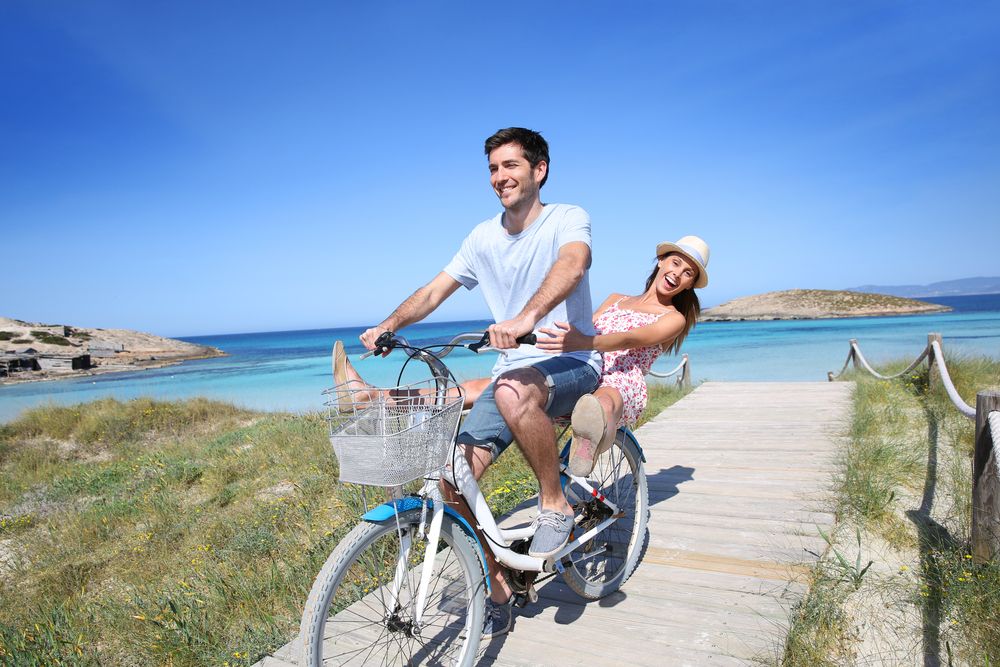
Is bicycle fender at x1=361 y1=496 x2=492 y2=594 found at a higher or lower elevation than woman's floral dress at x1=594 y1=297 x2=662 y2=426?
lower

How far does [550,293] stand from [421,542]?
1084 mm

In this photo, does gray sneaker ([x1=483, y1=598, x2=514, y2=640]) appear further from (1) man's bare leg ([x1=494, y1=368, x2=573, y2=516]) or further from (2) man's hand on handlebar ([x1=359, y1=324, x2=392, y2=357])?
(2) man's hand on handlebar ([x1=359, y1=324, x2=392, y2=357])

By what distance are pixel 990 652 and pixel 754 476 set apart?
8.44 feet

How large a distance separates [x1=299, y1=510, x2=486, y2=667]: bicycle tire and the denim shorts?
0.36m

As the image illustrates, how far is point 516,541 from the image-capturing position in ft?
8.23

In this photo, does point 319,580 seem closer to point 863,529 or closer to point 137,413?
point 863,529

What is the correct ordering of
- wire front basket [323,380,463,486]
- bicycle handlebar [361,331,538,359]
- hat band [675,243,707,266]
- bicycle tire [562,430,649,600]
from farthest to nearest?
hat band [675,243,707,266] → bicycle tire [562,430,649,600] → bicycle handlebar [361,331,538,359] → wire front basket [323,380,463,486]

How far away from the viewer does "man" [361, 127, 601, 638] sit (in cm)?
227

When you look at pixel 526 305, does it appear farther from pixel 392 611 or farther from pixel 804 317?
pixel 804 317

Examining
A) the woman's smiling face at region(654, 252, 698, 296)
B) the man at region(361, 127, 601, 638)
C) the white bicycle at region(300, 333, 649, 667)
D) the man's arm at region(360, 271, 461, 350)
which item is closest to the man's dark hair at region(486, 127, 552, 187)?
the man at region(361, 127, 601, 638)

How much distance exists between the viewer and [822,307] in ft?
199

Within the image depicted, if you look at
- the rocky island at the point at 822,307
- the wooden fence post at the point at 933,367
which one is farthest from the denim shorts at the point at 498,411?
the rocky island at the point at 822,307

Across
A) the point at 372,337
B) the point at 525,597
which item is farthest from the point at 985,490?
the point at 372,337

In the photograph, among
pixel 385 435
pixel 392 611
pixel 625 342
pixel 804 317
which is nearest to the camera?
pixel 385 435
